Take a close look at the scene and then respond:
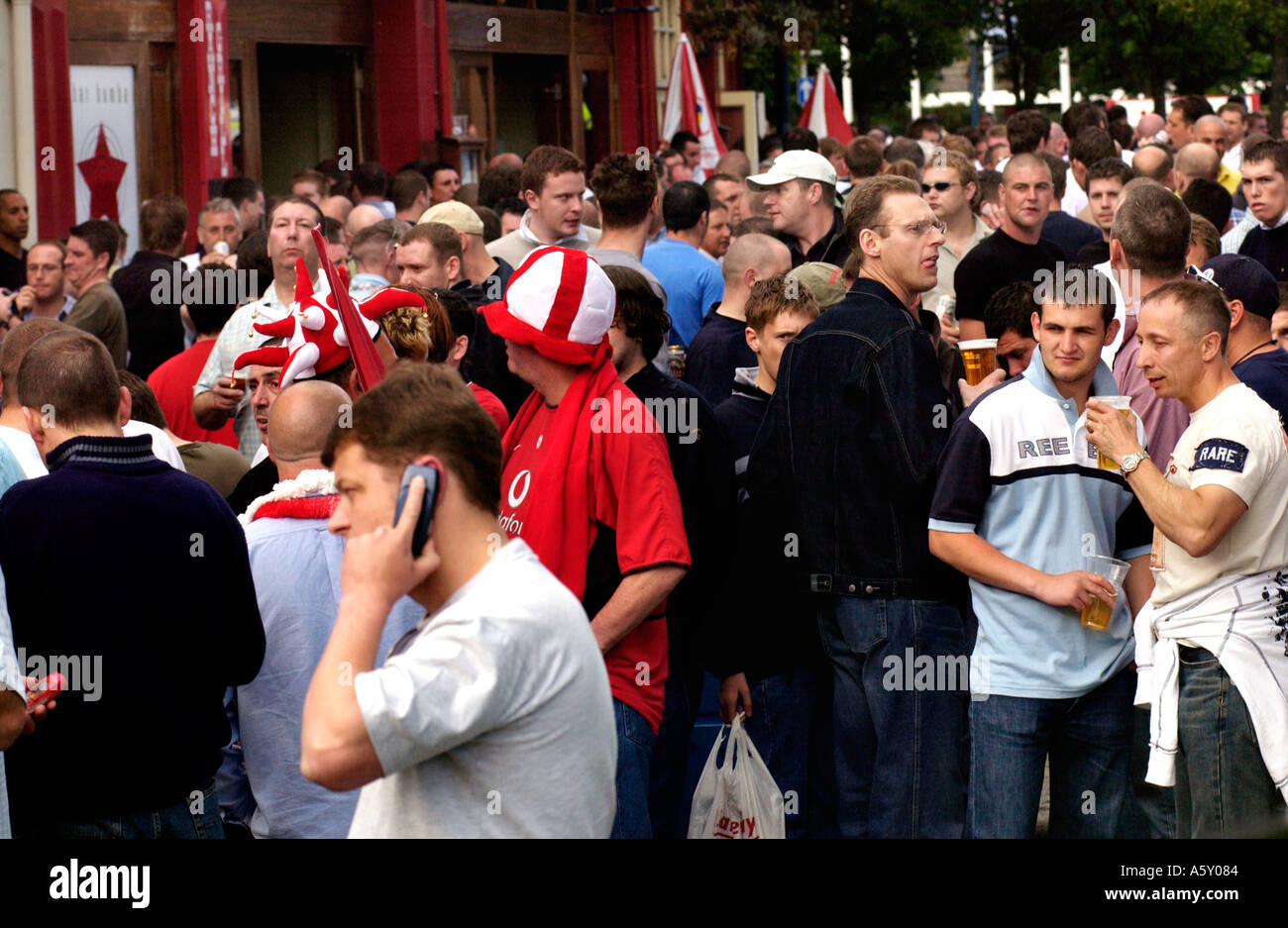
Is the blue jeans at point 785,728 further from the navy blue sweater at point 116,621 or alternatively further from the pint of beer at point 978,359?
the navy blue sweater at point 116,621

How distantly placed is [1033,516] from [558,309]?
4.88 ft

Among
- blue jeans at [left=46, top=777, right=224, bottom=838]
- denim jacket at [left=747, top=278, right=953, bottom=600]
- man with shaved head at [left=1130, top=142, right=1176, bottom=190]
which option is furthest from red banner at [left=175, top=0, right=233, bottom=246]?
blue jeans at [left=46, top=777, right=224, bottom=838]

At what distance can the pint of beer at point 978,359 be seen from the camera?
5.31m

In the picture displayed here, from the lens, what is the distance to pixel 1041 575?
461cm

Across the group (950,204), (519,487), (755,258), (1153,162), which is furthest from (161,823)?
(1153,162)

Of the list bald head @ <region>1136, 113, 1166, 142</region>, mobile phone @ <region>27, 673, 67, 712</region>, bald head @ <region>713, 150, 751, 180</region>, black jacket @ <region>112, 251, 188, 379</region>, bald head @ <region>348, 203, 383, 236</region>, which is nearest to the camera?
mobile phone @ <region>27, 673, 67, 712</region>

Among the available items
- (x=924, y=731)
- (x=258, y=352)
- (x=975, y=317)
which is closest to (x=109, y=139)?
(x=975, y=317)

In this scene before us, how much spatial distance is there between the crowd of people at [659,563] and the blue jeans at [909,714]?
0.01 m

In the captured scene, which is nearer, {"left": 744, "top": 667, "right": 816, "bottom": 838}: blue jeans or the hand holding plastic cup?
the hand holding plastic cup

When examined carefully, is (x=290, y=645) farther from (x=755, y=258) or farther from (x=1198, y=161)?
(x=1198, y=161)

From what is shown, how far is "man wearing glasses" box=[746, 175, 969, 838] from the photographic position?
16.3 ft

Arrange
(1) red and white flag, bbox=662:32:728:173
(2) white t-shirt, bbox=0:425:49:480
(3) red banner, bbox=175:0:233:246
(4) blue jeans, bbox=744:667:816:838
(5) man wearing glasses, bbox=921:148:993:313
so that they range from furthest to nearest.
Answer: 1. (1) red and white flag, bbox=662:32:728:173
2. (3) red banner, bbox=175:0:233:246
3. (5) man wearing glasses, bbox=921:148:993:313
4. (4) blue jeans, bbox=744:667:816:838
5. (2) white t-shirt, bbox=0:425:49:480

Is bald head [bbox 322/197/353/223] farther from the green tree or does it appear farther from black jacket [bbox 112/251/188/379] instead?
the green tree

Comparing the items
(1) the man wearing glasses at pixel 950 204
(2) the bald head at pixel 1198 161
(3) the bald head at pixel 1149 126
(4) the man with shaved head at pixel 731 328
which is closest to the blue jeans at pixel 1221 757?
(4) the man with shaved head at pixel 731 328
